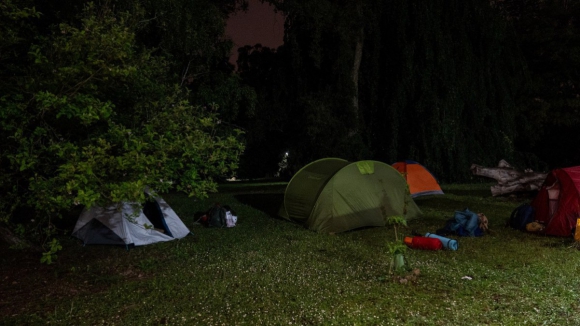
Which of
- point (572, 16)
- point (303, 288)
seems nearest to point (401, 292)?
point (303, 288)

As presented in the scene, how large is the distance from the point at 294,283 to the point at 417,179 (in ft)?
38.7

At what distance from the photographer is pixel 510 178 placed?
1564cm

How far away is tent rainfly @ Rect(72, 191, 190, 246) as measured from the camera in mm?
9398

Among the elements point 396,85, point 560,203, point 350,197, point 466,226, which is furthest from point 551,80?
point 350,197

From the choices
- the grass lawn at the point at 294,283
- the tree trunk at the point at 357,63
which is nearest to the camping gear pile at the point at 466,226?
the grass lawn at the point at 294,283

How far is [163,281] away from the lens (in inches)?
263

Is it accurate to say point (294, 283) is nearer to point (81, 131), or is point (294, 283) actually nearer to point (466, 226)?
point (81, 131)

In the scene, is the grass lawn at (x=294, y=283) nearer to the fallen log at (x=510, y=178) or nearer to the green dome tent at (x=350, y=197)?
the green dome tent at (x=350, y=197)

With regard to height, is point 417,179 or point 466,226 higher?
point 417,179

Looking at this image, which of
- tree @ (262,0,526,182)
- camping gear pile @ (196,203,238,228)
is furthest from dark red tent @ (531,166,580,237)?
tree @ (262,0,526,182)

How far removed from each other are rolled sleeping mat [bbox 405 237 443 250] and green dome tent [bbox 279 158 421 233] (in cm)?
227

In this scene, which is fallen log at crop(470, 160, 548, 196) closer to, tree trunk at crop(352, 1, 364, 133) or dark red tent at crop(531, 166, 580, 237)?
dark red tent at crop(531, 166, 580, 237)

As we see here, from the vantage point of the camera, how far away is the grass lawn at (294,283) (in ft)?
16.7

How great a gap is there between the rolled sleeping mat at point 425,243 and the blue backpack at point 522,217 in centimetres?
293
